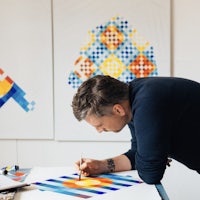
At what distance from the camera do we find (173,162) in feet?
8.87

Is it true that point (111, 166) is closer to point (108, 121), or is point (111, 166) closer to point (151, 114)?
point (108, 121)

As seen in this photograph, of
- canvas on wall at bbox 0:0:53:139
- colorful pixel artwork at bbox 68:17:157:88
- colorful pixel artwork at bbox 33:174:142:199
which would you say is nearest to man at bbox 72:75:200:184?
colorful pixel artwork at bbox 33:174:142:199

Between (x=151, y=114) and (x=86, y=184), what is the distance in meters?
0.43

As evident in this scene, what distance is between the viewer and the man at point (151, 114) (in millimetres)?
1264

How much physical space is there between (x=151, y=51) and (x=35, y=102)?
1.00 m

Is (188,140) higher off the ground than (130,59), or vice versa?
(130,59)

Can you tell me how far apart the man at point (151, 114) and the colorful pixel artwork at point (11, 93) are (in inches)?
56.6

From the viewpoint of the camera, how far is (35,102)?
2.75 metres

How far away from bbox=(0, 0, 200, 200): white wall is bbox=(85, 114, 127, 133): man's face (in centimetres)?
130

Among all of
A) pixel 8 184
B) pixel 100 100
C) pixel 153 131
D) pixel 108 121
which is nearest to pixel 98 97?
pixel 100 100

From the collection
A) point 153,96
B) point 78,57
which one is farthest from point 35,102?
point 153,96

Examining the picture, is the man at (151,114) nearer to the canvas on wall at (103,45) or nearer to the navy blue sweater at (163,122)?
the navy blue sweater at (163,122)

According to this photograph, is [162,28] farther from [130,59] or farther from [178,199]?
[178,199]

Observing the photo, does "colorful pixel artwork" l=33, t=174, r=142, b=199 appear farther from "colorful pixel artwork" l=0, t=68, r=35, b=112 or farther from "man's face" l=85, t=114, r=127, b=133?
"colorful pixel artwork" l=0, t=68, r=35, b=112
